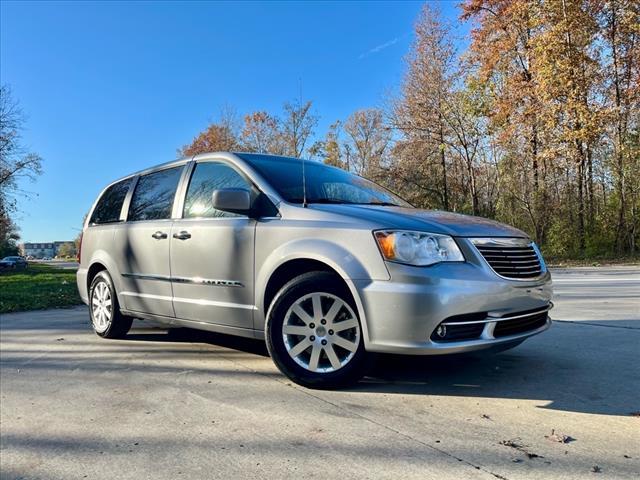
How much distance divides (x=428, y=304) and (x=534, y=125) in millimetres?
22046

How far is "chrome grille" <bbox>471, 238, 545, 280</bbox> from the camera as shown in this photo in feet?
10.9

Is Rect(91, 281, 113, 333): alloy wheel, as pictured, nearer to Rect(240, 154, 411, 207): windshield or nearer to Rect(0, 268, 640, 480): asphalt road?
Rect(0, 268, 640, 480): asphalt road

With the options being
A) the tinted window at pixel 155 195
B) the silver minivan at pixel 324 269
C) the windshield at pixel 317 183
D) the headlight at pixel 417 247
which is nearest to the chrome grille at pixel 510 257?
the silver minivan at pixel 324 269

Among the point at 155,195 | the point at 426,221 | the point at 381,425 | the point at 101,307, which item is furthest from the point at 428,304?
the point at 101,307

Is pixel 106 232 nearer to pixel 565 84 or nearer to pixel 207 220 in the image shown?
pixel 207 220

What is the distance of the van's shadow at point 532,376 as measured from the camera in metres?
3.20

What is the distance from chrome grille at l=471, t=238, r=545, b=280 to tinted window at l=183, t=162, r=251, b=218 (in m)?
1.95

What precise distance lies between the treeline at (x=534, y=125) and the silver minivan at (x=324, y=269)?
1959cm

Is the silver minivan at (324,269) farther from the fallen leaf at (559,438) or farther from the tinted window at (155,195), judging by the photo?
the fallen leaf at (559,438)

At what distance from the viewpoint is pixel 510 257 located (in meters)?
3.43

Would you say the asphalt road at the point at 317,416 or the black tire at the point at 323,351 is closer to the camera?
the asphalt road at the point at 317,416

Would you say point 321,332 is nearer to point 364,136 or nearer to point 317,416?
point 317,416

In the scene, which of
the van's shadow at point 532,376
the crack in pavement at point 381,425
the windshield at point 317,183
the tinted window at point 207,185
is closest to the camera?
the crack in pavement at point 381,425

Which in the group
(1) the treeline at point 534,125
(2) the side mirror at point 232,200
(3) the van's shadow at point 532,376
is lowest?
(3) the van's shadow at point 532,376
